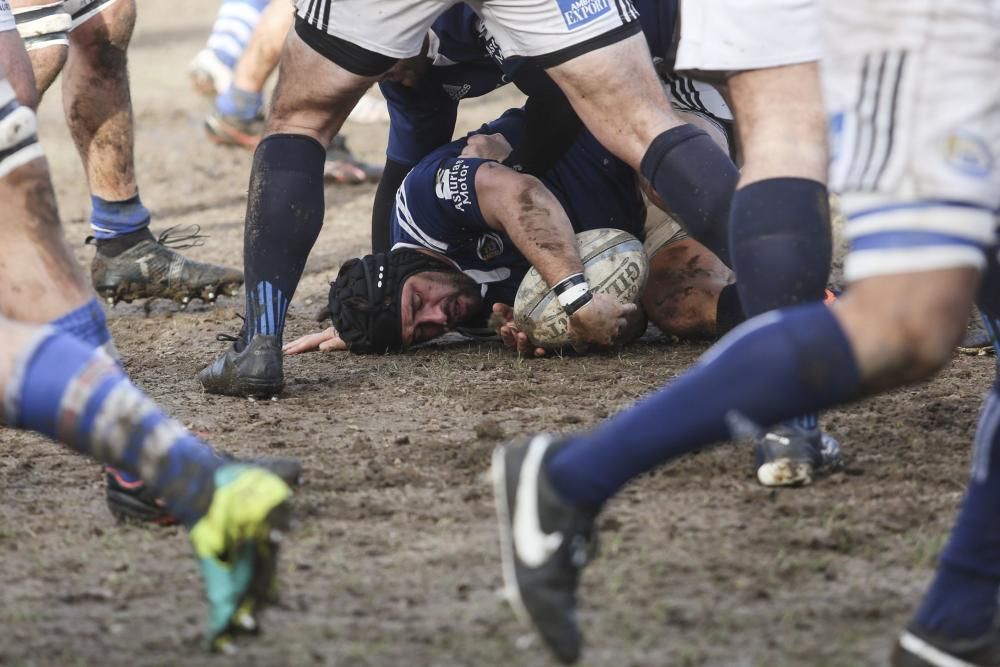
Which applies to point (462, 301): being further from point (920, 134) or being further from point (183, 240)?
point (920, 134)

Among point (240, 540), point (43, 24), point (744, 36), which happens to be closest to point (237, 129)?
point (43, 24)

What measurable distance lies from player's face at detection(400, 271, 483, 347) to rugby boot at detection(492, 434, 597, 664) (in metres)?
2.44

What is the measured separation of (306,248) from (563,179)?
37.9 inches

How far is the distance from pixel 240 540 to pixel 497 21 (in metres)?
1.89

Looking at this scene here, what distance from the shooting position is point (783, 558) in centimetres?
270

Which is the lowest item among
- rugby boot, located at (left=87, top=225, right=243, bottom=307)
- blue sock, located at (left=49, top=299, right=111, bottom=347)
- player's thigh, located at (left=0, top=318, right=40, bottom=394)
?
rugby boot, located at (left=87, top=225, right=243, bottom=307)

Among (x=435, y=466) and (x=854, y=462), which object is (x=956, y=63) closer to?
(x=854, y=462)

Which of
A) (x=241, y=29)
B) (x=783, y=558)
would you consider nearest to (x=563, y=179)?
(x=783, y=558)

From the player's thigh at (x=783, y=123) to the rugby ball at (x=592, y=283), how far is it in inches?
53.7

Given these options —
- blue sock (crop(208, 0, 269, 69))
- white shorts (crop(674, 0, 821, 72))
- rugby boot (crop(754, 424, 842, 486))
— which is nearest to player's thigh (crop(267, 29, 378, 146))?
white shorts (crop(674, 0, 821, 72))

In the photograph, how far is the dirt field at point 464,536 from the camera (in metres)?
2.37

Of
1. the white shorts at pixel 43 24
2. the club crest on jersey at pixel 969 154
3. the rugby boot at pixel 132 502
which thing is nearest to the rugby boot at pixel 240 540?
the rugby boot at pixel 132 502

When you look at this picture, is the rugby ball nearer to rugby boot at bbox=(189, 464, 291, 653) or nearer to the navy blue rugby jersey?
the navy blue rugby jersey

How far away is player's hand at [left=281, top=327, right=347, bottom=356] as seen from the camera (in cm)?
475
